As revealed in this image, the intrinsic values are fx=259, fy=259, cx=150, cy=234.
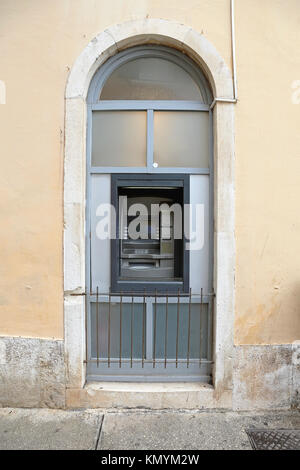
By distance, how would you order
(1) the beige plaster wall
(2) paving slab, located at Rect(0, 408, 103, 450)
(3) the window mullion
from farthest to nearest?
(3) the window mullion, (1) the beige plaster wall, (2) paving slab, located at Rect(0, 408, 103, 450)

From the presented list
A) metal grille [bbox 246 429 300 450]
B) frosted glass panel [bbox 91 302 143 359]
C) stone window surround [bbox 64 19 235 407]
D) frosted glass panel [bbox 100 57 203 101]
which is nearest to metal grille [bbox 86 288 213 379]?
frosted glass panel [bbox 91 302 143 359]

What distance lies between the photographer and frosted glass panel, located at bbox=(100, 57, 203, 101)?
276 cm

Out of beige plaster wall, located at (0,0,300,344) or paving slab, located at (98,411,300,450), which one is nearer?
paving slab, located at (98,411,300,450)

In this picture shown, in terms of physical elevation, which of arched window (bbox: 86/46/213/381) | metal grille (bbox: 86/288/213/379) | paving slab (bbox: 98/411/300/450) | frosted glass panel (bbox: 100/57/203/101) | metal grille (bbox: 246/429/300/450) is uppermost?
frosted glass panel (bbox: 100/57/203/101)

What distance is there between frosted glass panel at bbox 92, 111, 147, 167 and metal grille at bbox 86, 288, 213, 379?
1.42m

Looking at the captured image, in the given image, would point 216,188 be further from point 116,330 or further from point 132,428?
point 132,428

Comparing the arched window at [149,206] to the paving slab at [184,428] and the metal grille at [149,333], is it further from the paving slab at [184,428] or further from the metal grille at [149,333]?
the paving slab at [184,428]

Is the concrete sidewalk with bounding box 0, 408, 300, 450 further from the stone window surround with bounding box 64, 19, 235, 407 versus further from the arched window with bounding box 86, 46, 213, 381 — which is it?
the arched window with bounding box 86, 46, 213, 381

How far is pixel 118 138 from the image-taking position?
2748 mm

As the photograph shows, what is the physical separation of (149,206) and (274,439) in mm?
2417

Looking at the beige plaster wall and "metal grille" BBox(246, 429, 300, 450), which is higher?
the beige plaster wall

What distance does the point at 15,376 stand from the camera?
262cm

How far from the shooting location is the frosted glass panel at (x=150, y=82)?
276cm

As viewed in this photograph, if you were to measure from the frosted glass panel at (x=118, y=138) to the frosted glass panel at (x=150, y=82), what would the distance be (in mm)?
208
